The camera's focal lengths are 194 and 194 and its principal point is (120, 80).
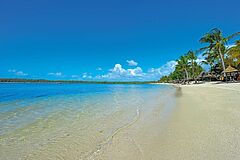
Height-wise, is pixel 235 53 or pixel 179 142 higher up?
pixel 235 53

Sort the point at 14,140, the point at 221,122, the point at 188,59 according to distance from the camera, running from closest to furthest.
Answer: the point at 14,140 → the point at 221,122 → the point at 188,59

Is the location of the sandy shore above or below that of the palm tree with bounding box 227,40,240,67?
below

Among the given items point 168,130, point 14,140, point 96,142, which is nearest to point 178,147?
point 168,130

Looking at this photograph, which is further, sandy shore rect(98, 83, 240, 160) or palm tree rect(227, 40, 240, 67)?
palm tree rect(227, 40, 240, 67)

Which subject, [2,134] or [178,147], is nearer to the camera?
[178,147]

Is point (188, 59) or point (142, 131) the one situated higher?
point (188, 59)

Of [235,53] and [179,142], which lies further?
[235,53]

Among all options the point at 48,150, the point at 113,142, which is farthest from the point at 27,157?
the point at 113,142

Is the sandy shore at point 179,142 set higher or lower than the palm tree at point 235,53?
lower

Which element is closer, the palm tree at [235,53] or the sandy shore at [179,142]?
the sandy shore at [179,142]

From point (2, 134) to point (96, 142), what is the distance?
10.4 ft

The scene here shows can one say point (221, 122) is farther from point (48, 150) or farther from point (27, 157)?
point (27, 157)

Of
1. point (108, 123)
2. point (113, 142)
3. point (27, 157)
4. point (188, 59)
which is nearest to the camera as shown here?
point (27, 157)

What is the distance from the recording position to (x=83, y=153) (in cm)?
403
